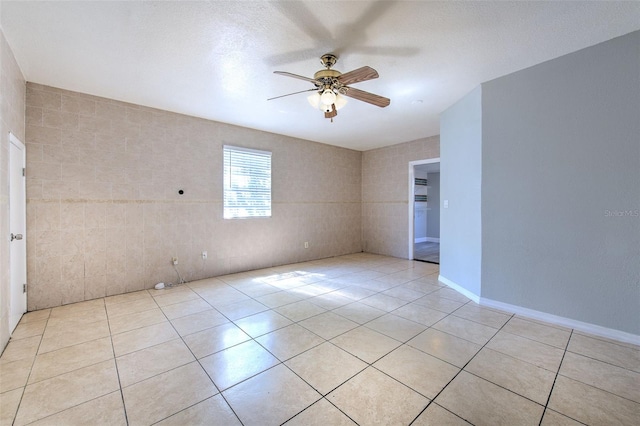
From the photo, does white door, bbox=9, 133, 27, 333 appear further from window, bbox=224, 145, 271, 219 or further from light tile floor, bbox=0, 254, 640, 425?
window, bbox=224, 145, 271, 219

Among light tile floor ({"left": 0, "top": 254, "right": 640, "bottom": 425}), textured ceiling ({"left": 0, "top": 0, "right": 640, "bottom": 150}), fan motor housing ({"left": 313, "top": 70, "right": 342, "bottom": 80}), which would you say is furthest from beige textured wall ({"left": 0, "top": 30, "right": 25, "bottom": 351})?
fan motor housing ({"left": 313, "top": 70, "right": 342, "bottom": 80})

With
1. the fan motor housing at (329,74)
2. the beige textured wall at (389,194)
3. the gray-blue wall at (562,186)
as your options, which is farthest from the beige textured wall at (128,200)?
the gray-blue wall at (562,186)

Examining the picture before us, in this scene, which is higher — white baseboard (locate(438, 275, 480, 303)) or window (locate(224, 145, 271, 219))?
window (locate(224, 145, 271, 219))

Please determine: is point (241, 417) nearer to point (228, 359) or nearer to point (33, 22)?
point (228, 359)

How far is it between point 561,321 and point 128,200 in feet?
17.8

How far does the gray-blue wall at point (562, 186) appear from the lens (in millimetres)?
2369

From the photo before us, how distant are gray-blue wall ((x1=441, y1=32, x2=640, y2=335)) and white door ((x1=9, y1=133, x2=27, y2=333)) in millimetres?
5017

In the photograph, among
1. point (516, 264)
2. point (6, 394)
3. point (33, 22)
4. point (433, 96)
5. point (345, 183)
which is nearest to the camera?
point (6, 394)

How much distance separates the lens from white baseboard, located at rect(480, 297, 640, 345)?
2375 mm

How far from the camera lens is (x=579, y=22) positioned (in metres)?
2.13

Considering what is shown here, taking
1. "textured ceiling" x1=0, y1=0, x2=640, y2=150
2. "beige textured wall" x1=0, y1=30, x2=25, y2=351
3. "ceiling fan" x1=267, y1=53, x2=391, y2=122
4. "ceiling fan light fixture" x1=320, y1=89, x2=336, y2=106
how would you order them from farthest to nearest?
"ceiling fan light fixture" x1=320, y1=89, x2=336, y2=106, "ceiling fan" x1=267, y1=53, x2=391, y2=122, "beige textured wall" x1=0, y1=30, x2=25, y2=351, "textured ceiling" x1=0, y1=0, x2=640, y2=150

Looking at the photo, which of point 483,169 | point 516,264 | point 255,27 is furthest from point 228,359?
point 483,169

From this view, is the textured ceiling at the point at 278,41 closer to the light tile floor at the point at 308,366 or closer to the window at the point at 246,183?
the window at the point at 246,183

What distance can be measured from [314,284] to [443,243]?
7.04ft
